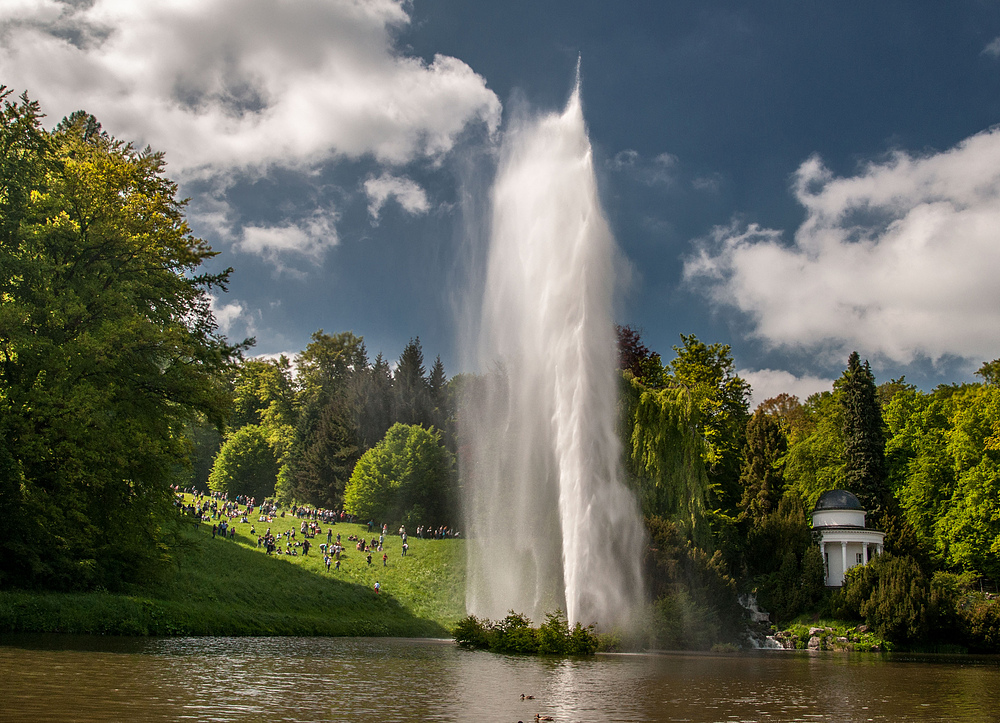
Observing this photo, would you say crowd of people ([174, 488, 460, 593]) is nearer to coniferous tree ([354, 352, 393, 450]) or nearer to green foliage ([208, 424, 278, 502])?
coniferous tree ([354, 352, 393, 450])

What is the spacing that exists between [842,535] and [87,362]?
43100 mm

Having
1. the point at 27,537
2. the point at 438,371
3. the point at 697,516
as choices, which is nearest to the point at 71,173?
the point at 27,537

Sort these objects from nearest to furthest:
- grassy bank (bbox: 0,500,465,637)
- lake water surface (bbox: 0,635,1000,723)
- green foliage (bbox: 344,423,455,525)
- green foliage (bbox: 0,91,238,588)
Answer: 1. lake water surface (bbox: 0,635,1000,723)
2. green foliage (bbox: 0,91,238,588)
3. grassy bank (bbox: 0,500,465,637)
4. green foliage (bbox: 344,423,455,525)

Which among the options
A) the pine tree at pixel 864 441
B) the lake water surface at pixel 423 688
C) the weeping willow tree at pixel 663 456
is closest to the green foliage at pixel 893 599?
the weeping willow tree at pixel 663 456

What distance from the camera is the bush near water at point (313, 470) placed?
22875 mm

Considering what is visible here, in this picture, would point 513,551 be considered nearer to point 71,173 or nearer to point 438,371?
point 71,173

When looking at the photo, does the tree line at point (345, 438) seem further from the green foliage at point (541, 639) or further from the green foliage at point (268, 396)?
the green foliage at point (541, 639)

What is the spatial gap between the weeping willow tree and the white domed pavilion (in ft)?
47.9

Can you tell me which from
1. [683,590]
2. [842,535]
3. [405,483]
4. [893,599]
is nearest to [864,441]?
[842,535]

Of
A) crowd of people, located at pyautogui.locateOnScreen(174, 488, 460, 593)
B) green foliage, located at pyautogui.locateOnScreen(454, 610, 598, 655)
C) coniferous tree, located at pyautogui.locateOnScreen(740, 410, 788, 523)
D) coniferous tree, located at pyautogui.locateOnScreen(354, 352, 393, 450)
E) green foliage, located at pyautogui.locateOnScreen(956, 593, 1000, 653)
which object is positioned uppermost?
coniferous tree, located at pyautogui.locateOnScreen(354, 352, 393, 450)

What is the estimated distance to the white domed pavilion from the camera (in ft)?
160

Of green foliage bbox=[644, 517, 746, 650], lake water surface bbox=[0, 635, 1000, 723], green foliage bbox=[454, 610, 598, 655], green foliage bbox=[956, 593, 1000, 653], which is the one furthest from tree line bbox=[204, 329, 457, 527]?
lake water surface bbox=[0, 635, 1000, 723]

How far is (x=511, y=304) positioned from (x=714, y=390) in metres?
30.7

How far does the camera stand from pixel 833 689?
16125mm
